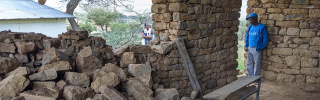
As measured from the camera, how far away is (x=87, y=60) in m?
3.16

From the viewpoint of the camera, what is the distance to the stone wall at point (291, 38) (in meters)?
5.53

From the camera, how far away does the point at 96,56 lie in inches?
130

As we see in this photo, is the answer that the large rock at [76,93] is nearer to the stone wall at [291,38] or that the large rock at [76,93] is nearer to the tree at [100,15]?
the stone wall at [291,38]

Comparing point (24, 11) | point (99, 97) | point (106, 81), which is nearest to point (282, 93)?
point (106, 81)

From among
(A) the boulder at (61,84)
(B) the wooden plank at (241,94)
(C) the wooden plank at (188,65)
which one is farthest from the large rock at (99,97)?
(B) the wooden plank at (241,94)

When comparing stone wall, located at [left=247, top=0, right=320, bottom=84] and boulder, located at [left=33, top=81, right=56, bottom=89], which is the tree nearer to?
stone wall, located at [left=247, top=0, right=320, bottom=84]

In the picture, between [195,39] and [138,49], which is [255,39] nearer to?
[195,39]

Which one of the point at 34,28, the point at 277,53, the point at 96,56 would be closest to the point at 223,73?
the point at 277,53

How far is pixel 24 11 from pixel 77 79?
708 cm

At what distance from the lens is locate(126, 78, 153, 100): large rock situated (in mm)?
2777

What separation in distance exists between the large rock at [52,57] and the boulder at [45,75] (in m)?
0.18

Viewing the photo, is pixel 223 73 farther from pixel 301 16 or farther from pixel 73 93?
pixel 73 93

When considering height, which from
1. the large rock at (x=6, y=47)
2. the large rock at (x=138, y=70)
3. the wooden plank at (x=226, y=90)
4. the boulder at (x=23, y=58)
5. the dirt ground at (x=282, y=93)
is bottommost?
the dirt ground at (x=282, y=93)

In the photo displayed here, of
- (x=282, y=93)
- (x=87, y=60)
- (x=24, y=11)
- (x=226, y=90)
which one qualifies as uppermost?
(x=24, y=11)
